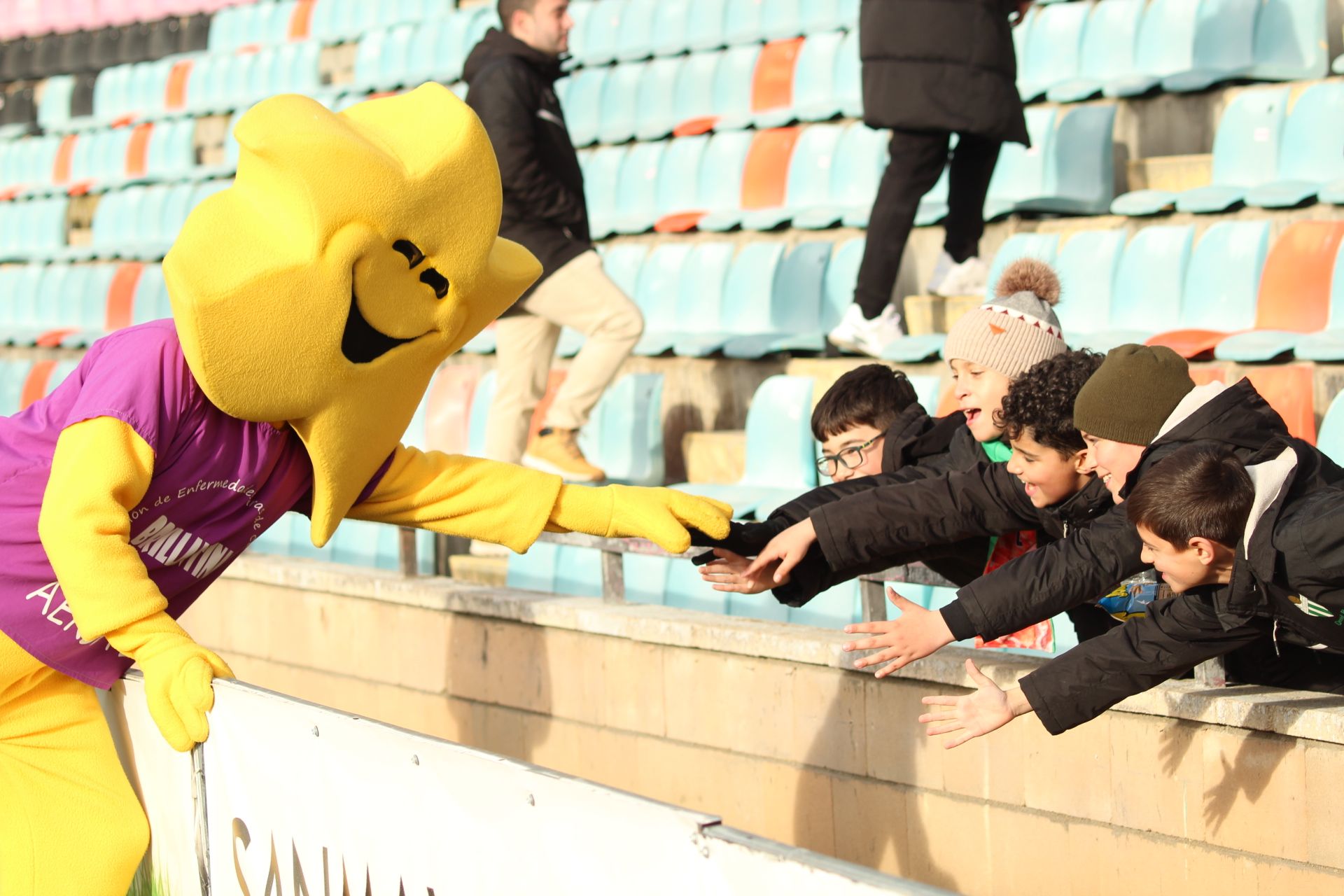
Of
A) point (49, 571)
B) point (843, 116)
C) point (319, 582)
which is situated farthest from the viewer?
point (843, 116)

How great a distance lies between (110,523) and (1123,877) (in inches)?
93.3

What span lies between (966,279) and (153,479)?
432 cm

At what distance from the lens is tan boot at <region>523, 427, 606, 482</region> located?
21.4ft

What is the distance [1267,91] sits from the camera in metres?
6.87

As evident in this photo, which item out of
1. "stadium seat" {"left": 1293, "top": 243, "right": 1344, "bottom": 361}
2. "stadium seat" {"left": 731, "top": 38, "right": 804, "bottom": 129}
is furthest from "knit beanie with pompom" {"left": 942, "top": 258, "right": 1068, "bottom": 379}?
"stadium seat" {"left": 731, "top": 38, "right": 804, "bottom": 129}

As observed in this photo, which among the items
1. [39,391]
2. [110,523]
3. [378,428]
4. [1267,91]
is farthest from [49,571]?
[39,391]

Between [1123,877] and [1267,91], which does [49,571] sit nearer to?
[1123,877]

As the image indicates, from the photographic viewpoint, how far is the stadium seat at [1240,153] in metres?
6.64

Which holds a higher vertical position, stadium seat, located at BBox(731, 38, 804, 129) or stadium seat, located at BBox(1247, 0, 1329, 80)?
stadium seat, located at BBox(731, 38, 804, 129)

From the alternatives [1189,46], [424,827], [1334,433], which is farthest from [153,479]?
[1189,46]

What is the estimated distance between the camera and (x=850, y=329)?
6.44 meters

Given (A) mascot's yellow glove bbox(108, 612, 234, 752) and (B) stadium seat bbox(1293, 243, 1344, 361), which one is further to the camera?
(B) stadium seat bbox(1293, 243, 1344, 361)

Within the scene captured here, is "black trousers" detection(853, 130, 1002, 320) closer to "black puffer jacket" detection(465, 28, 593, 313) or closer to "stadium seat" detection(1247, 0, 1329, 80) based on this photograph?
Answer: "black puffer jacket" detection(465, 28, 593, 313)

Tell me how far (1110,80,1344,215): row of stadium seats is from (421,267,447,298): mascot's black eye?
4.17 meters
